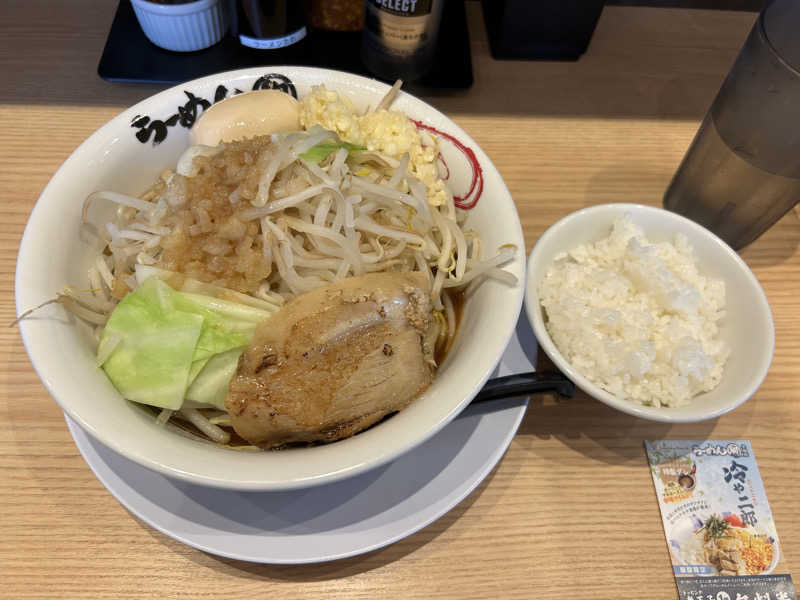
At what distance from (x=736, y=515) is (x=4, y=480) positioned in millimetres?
1837

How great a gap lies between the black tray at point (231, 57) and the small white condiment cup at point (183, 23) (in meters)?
0.04

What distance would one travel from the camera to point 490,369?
1153mm

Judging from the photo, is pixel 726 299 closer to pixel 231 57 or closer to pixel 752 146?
pixel 752 146

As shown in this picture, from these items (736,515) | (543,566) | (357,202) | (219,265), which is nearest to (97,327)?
(219,265)

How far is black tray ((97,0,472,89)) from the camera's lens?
2.10 meters

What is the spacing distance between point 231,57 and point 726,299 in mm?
1934

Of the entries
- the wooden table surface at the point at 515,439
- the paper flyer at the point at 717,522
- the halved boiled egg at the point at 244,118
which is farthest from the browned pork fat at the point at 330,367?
the paper flyer at the point at 717,522

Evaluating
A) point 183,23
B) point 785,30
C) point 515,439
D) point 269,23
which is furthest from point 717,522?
point 183,23

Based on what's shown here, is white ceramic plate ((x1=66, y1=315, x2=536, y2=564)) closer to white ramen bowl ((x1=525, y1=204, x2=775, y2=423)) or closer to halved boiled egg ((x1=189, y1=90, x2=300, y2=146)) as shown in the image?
white ramen bowl ((x1=525, y1=204, x2=775, y2=423))

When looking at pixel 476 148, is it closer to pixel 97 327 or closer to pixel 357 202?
pixel 357 202

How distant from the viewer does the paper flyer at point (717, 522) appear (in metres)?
1.33

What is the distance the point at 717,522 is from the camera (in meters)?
1.41

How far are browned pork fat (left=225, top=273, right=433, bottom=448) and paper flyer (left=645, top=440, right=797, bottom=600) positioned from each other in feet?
2.49

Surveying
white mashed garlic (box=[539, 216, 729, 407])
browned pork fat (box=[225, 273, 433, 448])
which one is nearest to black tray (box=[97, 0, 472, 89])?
white mashed garlic (box=[539, 216, 729, 407])
